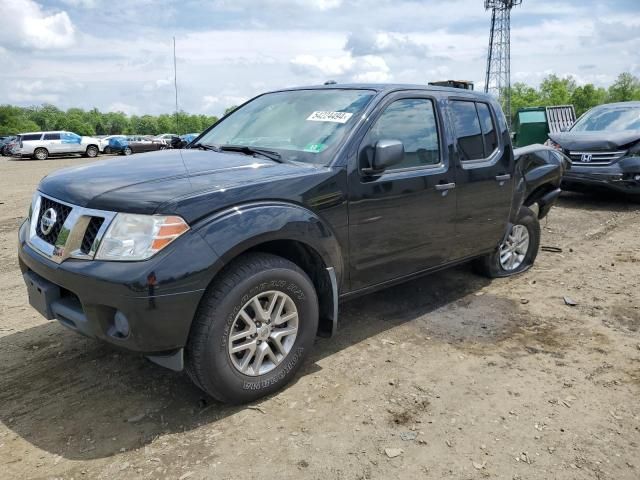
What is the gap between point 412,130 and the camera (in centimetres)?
404

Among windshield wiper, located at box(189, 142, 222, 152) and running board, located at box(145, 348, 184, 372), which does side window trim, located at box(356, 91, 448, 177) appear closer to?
windshield wiper, located at box(189, 142, 222, 152)

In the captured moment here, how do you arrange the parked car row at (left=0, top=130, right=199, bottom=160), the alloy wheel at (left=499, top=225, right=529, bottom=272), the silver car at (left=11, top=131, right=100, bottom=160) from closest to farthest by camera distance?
1. the alloy wheel at (left=499, top=225, right=529, bottom=272)
2. the silver car at (left=11, top=131, right=100, bottom=160)
3. the parked car row at (left=0, top=130, right=199, bottom=160)

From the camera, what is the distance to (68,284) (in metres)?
2.82

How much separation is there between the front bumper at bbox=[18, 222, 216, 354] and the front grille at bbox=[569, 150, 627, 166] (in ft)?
28.0

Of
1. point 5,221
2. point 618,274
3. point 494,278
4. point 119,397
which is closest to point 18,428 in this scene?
point 119,397

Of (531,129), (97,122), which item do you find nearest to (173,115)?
(97,122)

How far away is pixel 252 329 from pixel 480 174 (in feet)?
8.13

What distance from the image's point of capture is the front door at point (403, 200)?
3617mm

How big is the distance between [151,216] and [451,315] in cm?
280

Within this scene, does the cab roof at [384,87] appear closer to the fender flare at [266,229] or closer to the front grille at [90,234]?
the fender flare at [266,229]

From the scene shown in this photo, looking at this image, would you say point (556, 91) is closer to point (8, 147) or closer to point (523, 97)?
point (523, 97)

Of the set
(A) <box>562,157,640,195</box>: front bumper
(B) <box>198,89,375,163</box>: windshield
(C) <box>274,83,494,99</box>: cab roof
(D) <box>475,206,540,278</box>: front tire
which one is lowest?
(D) <box>475,206,540,278</box>: front tire

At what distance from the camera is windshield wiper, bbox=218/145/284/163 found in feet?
11.9

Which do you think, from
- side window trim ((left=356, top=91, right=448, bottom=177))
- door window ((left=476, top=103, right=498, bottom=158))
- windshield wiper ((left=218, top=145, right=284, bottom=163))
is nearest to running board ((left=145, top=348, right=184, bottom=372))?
windshield wiper ((left=218, top=145, right=284, bottom=163))
